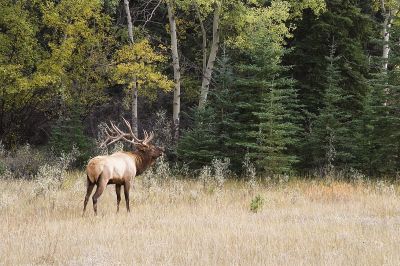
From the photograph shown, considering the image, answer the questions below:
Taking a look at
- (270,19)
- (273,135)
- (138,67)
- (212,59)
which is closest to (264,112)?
(273,135)

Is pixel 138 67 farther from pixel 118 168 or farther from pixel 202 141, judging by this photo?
pixel 118 168

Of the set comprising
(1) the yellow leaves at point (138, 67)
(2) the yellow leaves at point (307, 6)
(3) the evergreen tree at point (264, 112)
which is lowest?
(3) the evergreen tree at point (264, 112)

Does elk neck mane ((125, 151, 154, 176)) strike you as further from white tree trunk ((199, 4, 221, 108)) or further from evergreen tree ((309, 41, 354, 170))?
white tree trunk ((199, 4, 221, 108))

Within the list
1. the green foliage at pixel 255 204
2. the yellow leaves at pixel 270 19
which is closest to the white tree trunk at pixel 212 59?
the yellow leaves at pixel 270 19

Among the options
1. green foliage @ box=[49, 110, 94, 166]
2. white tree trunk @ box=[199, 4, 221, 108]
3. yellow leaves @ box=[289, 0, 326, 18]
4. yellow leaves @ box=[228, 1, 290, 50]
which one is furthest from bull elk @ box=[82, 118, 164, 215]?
yellow leaves @ box=[289, 0, 326, 18]

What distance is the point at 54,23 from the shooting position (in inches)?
848

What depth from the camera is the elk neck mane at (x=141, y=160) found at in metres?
11.5

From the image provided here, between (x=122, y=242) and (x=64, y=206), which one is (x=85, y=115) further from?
(x=122, y=242)

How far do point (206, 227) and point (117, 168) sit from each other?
2.52m

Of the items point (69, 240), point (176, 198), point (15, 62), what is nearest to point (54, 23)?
point (15, 62)

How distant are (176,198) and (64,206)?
2.59 m

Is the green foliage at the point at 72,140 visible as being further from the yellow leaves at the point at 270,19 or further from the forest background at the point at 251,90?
the yellow leaves at the point at 270,19

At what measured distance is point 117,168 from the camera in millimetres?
10555

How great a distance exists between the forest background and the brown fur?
4.00 meters
